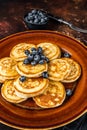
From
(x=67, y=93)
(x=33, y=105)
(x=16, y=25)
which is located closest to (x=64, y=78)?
(x=67, y=93)

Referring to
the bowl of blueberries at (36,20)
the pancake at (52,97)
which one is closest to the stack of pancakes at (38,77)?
the pancake at (52,97)

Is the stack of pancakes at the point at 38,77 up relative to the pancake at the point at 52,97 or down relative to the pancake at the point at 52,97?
up

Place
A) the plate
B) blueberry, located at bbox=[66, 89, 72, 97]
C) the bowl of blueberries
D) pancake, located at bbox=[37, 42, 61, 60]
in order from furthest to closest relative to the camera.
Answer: the bowl of blueberries
pancake, located at bbox=[37, 42, 61, 60]
blueberry, located at bbox=[66, 89, 72, 97]
the plate

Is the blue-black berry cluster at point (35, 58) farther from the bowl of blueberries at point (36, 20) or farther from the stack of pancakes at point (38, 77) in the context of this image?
the bowl of blueberries at point (36, 20)

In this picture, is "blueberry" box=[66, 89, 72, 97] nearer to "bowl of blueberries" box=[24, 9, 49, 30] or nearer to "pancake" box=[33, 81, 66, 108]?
"pancake" box=[33, 81, 66, 108]

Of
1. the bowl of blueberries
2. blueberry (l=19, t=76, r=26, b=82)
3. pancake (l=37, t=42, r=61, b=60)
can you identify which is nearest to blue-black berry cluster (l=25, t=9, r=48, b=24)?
the bowl of blueberries

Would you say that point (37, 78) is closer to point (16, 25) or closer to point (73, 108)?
point (73, 108)
